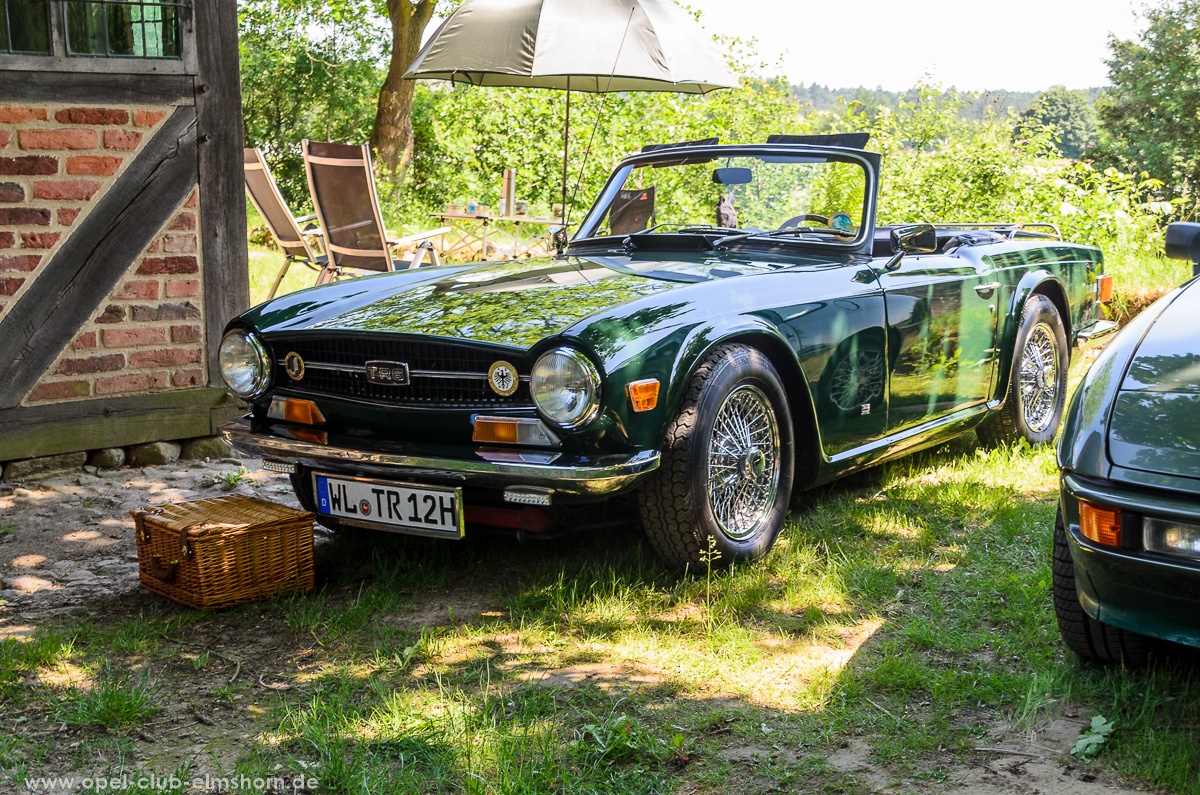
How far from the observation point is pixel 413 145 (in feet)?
62.7

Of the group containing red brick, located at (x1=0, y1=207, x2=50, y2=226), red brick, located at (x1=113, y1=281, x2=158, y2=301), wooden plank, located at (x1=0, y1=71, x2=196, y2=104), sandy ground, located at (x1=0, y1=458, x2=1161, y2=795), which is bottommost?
sandy ground, located at (x1=0, y1=458, x2=1161, y2=795)

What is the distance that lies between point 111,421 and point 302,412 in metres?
2.17

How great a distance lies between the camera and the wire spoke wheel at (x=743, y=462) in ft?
11.7

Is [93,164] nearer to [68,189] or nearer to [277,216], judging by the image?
[68,189]

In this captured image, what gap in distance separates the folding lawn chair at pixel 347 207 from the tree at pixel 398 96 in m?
Answer: 10.0

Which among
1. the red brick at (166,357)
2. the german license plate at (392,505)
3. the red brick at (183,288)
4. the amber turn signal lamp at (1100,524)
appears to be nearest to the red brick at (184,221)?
the red brick at (183,288)

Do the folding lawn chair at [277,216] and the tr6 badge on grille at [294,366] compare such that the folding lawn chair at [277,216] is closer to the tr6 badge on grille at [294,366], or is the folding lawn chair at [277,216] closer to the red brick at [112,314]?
the red brick at [112,314]

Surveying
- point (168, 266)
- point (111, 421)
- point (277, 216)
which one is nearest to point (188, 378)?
point (111, 421)

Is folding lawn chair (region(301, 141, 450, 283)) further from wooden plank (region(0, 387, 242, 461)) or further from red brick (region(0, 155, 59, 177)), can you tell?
red brick (region(0, 155, 59, 177))

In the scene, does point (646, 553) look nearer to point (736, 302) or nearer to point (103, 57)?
point (736, 302)

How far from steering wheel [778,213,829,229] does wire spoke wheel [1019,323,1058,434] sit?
146 centimetres

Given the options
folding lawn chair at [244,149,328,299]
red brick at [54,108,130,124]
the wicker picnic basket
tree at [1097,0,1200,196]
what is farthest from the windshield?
tree at [1097,0,1200,196]

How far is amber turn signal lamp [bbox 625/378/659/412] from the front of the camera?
3172mm

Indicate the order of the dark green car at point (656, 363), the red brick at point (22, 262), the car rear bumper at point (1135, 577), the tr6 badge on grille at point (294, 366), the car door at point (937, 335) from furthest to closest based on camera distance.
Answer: the red brick at point (22, 262) → the car door at point (937, 335) → the tr6 badge on grille at point (294, 366) → the dark green car at point (656, 363) → the car rear bumper at point (1135, 577)
